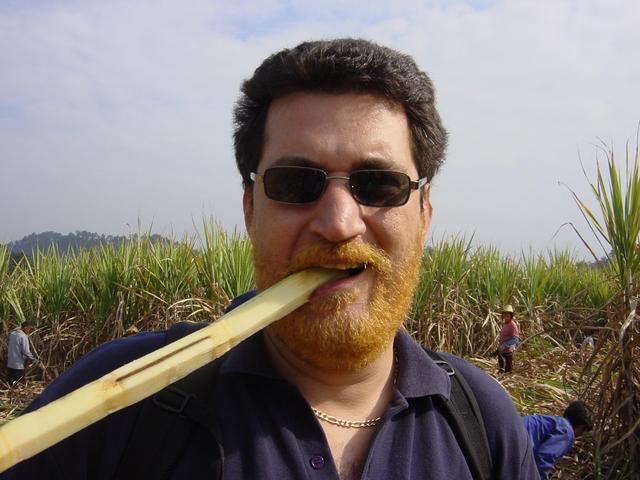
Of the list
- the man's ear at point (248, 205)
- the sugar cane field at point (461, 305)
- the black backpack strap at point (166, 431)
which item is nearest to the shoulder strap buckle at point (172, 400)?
the black backpack strap at point (166, 431)

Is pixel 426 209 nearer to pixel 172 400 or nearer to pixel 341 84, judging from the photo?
pixel 341 84

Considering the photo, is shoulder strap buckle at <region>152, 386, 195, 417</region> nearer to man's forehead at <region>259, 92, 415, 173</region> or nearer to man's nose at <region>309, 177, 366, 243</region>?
man's nose at <region>309, 177, 366, 243</region>

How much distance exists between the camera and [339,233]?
1469 millimetres

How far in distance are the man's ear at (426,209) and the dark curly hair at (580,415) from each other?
3.29 meters

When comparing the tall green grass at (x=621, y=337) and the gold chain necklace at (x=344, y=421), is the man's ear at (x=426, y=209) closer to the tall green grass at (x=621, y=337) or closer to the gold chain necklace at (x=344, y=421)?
the gold chain necklace at (x=344, y=421)

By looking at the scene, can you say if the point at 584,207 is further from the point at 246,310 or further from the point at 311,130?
the point at 246,310

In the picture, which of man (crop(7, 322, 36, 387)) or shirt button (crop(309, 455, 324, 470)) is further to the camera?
man (crop(7, 322, 36, 387))

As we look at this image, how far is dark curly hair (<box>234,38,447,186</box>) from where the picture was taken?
1607mm

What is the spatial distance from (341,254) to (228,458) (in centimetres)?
53

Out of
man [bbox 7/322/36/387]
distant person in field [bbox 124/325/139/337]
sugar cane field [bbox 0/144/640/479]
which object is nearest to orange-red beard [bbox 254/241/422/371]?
sugar cane field [bbox 0/144/640/479]

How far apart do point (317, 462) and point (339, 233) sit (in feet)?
1.75

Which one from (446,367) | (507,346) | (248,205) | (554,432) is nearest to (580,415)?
(554,432)

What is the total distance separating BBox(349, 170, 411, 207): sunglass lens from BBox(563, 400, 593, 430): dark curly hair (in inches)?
143

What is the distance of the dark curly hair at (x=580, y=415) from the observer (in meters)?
4.51
